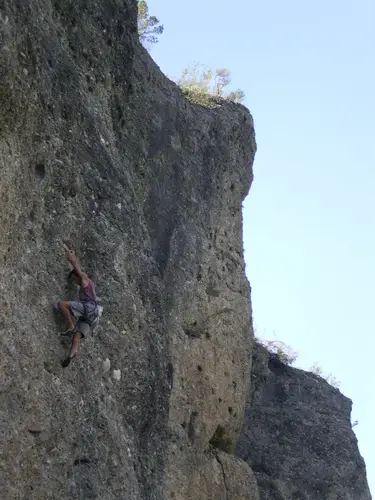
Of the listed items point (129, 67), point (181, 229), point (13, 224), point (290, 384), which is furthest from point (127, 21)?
point (290, 384)

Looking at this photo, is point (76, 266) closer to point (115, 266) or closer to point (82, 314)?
point (82, 314)

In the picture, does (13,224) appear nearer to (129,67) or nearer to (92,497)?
(92,497)

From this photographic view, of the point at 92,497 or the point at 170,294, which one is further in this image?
the point at 170,294

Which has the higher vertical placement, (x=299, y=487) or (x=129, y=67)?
(x=129, y=67)

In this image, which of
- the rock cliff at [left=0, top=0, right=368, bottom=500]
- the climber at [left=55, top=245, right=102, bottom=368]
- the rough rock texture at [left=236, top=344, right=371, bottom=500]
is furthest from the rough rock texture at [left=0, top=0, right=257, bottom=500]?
the rough rock texture at [left=236, top=344, right=371, bottom=500]

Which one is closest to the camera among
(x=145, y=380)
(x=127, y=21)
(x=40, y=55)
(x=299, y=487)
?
(x=40, y=55)

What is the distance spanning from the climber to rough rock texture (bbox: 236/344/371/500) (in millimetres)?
11268

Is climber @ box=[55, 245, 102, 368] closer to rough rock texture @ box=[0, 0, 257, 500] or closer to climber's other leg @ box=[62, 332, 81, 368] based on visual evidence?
climber's other leg @ box=[62, 332, 81, 368]

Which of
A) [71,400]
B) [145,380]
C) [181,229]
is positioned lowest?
[71,400]

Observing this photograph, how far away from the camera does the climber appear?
39.9 feet

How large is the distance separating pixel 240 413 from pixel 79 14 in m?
8.31

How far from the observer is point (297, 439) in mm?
24016

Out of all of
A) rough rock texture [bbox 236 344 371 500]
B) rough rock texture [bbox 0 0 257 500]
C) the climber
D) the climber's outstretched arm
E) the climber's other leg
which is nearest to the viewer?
rough rock texture [bbox 0 0 257 500]

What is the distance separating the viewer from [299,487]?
2306 cm
